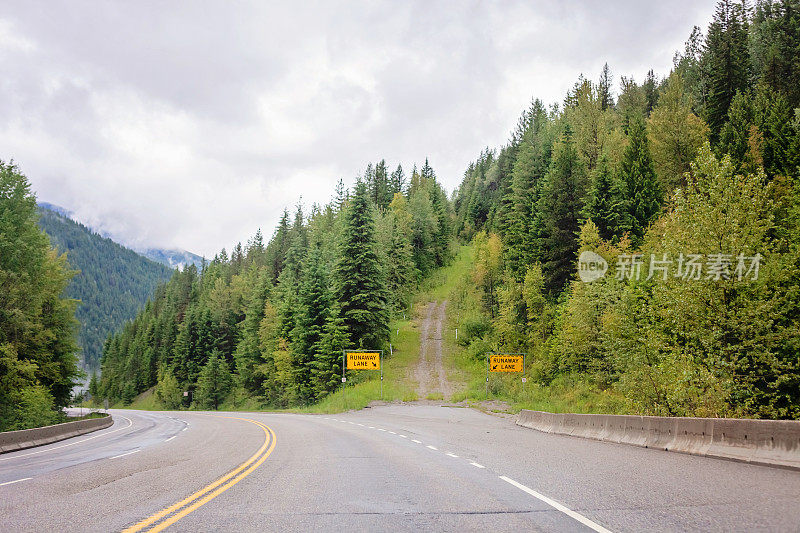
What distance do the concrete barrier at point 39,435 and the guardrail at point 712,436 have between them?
65.6 feet

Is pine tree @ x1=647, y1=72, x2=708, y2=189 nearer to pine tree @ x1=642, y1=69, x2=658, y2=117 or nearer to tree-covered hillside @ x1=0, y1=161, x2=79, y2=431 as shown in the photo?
pine tree @ x1=642, y1=69, x2=658, y2=117

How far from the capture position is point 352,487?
7941mm

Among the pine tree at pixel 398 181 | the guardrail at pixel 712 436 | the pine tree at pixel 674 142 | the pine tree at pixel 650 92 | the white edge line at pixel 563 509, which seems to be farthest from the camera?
the pine tree at pixel 398 181

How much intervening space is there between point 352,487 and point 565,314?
1329 inches

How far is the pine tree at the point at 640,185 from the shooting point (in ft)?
151

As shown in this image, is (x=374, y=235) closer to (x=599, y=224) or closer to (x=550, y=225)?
(x=550, y=225)

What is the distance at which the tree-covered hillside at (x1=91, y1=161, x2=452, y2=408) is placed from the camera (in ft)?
171

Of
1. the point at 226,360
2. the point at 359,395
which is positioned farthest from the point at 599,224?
the point at 226,360

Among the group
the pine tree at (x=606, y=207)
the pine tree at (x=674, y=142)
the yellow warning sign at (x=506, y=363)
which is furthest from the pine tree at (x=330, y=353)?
the pine tree at (x=674, y=142)

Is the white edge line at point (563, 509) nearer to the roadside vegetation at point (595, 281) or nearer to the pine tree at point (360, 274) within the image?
the roadside vegetation at point (595, 281)

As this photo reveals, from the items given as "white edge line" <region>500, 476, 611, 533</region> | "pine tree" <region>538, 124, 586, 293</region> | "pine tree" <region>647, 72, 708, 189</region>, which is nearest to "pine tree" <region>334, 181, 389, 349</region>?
"pine tree" <region>538, 124, 586, 293</region>

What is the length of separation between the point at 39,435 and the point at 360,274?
33.8 m

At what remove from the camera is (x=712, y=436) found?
11078 millimetres

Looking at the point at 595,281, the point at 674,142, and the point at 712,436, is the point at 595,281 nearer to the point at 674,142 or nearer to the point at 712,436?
the point at 674,142
